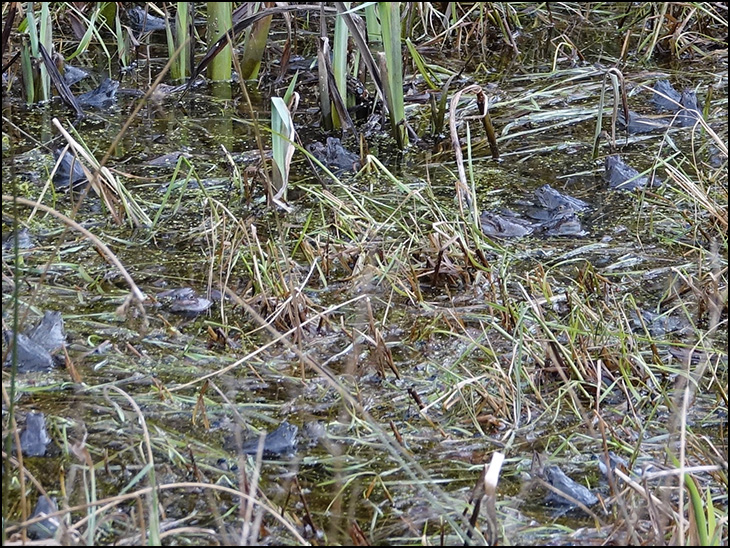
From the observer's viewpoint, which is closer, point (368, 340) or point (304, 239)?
point (368, 340)

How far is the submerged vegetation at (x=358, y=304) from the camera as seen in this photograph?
5.01 feet

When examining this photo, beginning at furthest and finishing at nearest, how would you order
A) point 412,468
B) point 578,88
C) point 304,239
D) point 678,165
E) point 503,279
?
1. point 578,88
2. point 678,165
3. point 304,239
4. point 503,279
5. point 412,468

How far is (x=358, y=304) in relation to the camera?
2197 mm

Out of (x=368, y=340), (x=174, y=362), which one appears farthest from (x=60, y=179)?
(x=368, y=340)

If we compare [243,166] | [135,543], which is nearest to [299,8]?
[243,166]

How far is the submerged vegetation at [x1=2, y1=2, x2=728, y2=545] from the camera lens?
1528 mm

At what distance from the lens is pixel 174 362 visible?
197 cm

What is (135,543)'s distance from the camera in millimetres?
1405

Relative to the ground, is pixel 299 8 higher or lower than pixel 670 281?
higher

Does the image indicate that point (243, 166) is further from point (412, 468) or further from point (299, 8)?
point (412, 468)

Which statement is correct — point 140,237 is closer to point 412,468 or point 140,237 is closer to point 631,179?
point 412,468

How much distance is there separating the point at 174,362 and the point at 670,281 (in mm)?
1119

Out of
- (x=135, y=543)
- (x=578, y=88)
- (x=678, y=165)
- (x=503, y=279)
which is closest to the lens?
(x=135, y=543)

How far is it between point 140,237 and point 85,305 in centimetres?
37
